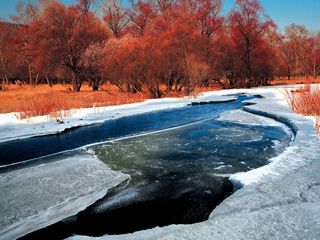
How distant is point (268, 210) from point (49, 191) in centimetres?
288

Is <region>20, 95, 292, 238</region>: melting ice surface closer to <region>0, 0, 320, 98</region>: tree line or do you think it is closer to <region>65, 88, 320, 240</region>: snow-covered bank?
<region>65, 88, 320, 240</region>: snow-covered bank

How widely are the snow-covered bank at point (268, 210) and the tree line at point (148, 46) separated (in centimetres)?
1734

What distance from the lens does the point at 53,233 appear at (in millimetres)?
2883

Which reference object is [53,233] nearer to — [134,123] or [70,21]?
[134,123]

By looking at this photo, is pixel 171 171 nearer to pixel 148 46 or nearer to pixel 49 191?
pixel 49 191

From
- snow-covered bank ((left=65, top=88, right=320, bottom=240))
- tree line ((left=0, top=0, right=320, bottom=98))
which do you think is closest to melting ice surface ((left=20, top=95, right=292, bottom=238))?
snow-covered bank ((left=65, top=88, right=320, bottom=240))

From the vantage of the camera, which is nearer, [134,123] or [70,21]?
[134,123]

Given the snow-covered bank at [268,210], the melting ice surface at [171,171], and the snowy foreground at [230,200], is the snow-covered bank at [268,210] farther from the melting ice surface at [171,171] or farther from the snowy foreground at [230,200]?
the melting ice surface at [171,171]

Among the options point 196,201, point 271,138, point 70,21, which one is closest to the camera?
point 196,201

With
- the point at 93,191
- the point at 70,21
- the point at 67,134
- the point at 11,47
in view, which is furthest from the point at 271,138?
the point at 11,47

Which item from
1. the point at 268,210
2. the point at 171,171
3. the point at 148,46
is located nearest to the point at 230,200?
the point at 268,210

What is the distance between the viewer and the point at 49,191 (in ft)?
13.0

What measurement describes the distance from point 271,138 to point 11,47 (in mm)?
42107

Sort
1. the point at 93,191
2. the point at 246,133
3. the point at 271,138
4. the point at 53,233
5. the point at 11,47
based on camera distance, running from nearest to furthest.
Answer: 1. the point at 53,233
2. the point at 93,191
3. the point at 271,138
4. the point at 246,133
5. the point at 11,47
